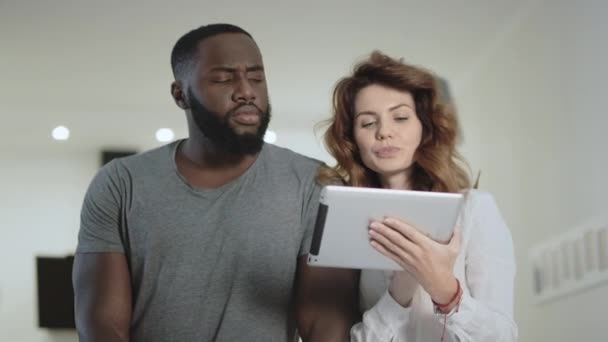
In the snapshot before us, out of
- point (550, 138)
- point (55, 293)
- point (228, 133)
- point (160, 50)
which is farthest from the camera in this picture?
point (55, 293)

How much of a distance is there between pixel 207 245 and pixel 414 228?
40 centimetres

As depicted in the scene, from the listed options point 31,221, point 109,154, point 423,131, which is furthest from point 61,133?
point 423,131

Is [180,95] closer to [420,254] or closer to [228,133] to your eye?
[228,133]

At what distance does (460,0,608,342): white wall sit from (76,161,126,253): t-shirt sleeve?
5.85ft

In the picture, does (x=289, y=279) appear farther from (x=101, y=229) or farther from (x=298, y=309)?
(x=101, y=229)

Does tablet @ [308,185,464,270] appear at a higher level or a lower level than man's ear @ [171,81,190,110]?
lower

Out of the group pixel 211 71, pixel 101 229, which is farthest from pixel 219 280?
pixel 211 71

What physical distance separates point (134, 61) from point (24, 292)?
50.4 inches

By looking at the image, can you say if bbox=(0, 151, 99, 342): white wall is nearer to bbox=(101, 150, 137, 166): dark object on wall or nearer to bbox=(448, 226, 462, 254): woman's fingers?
bbox=(101, 150, 137, 166): dark object on wall

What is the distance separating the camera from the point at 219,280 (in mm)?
1476

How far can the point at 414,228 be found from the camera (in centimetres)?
127

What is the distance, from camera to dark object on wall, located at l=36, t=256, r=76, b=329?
4.21m

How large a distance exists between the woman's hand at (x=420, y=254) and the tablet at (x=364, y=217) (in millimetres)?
17

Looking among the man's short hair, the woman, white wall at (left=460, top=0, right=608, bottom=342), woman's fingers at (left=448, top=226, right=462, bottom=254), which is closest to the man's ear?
the man's short hair
